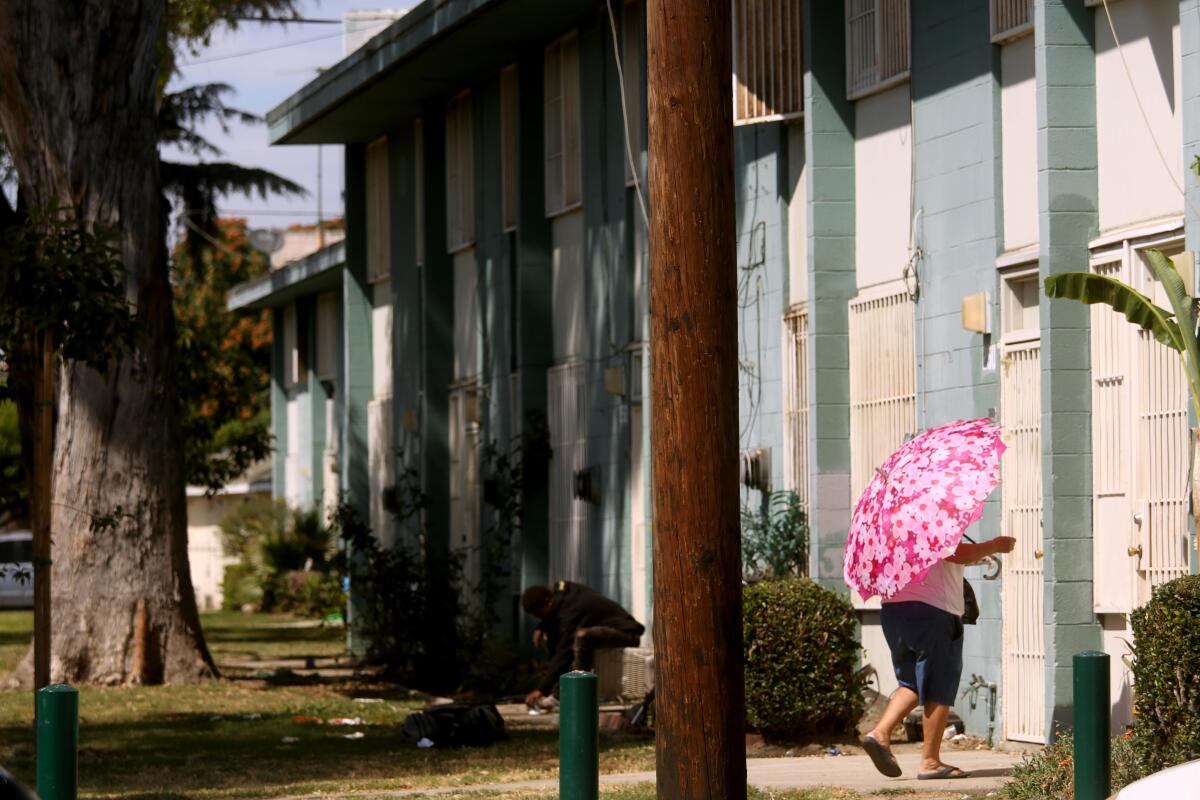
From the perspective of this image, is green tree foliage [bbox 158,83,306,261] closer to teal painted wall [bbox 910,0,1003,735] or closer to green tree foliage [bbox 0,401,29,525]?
green tree foliage [bbox 0,401,29,525]

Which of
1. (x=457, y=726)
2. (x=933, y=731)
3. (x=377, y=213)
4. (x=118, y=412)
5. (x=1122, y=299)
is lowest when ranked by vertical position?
(x=457, y=726)

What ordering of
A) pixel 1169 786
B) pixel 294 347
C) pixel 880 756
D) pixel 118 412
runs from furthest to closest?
pixel 294 347 < pixel 118 412 < pixel 880 756 < pixel 1169 786

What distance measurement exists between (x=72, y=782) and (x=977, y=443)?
552cm

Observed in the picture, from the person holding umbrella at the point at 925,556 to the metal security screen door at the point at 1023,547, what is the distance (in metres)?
1.60

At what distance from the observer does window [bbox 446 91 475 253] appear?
24266mm

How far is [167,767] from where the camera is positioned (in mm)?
14273

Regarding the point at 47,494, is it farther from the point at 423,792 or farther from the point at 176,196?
the point at 176,196

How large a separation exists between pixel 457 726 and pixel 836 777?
393 centimetres

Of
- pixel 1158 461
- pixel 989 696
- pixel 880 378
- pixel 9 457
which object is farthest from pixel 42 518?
pixel 9 457

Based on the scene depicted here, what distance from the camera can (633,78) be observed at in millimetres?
19531

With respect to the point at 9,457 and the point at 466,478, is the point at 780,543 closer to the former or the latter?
the point at 466,478

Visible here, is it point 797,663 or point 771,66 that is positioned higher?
point 771,66

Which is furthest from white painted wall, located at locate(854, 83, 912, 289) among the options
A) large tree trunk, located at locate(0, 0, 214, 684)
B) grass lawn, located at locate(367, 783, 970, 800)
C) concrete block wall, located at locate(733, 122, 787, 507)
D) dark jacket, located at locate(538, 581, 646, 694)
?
large tree trunk, located at locate(0, 0, 214, 684)

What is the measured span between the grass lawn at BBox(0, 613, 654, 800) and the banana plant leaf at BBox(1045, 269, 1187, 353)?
13.9 ft
